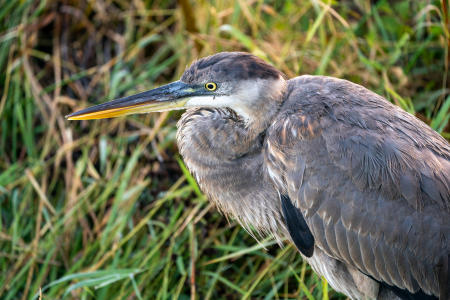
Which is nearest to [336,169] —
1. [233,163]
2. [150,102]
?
[233,163]

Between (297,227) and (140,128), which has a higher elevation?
(297,227)

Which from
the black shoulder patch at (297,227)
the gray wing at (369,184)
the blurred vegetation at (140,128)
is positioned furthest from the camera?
the blurred vegetation at (140,128)

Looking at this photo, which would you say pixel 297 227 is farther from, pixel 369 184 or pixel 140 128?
pixel 140 128

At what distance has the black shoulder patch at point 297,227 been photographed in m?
2.43

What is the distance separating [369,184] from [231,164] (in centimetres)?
58

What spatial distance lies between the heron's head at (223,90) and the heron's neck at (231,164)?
0.34 feet

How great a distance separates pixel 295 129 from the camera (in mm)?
2383

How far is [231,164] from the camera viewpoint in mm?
2564

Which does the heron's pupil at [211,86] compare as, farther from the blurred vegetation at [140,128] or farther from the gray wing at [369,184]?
the blurred vegetation at [140,128]

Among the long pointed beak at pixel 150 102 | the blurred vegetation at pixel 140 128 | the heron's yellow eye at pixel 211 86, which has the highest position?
the heron's yellow eye at pixel 211 86

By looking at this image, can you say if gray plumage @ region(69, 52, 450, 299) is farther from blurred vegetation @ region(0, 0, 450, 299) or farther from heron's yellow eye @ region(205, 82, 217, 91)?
blurred vegetation @ region(0, 0, 450, 299)

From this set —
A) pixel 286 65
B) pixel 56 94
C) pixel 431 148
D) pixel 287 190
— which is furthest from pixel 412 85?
pixel 56 94

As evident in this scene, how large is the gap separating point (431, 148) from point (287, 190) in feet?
1.92

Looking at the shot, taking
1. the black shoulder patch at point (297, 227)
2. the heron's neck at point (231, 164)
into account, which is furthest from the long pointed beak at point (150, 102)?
the black shoulder patch at point (297, 227)
